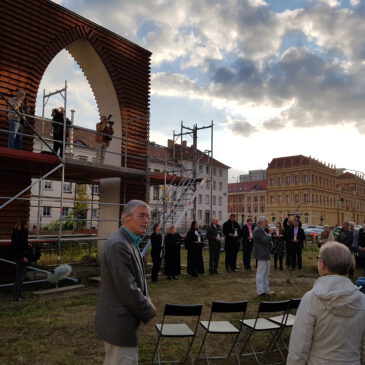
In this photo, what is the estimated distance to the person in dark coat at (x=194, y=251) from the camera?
484 inches

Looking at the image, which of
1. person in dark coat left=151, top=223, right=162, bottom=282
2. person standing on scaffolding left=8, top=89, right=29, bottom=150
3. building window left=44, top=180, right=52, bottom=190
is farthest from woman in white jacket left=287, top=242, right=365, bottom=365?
building window left=44, top=180, right=52, bottom=190

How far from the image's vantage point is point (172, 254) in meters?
11.8

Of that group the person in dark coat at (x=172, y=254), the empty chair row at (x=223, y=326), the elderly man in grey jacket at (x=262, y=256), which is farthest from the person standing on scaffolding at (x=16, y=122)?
the empty chair row at (x=223, y=326)

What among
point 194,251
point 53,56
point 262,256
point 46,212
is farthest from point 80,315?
point 46,212

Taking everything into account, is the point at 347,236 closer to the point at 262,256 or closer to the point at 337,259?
the point at 262,256

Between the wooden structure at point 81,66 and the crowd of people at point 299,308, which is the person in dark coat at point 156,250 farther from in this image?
the crowd of people at point 299,308

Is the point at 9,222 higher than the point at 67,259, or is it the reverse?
the point at 9,222

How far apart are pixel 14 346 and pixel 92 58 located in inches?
403

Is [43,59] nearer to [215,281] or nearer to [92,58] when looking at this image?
[92,58]

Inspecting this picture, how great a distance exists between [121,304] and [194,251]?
964 cm

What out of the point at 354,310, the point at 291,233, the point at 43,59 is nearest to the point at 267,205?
the point at 291,233

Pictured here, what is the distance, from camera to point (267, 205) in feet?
277

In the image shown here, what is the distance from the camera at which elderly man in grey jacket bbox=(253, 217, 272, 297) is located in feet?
29.6

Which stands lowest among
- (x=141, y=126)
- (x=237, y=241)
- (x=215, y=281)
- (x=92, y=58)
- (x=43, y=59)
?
(x=215, y=281)
